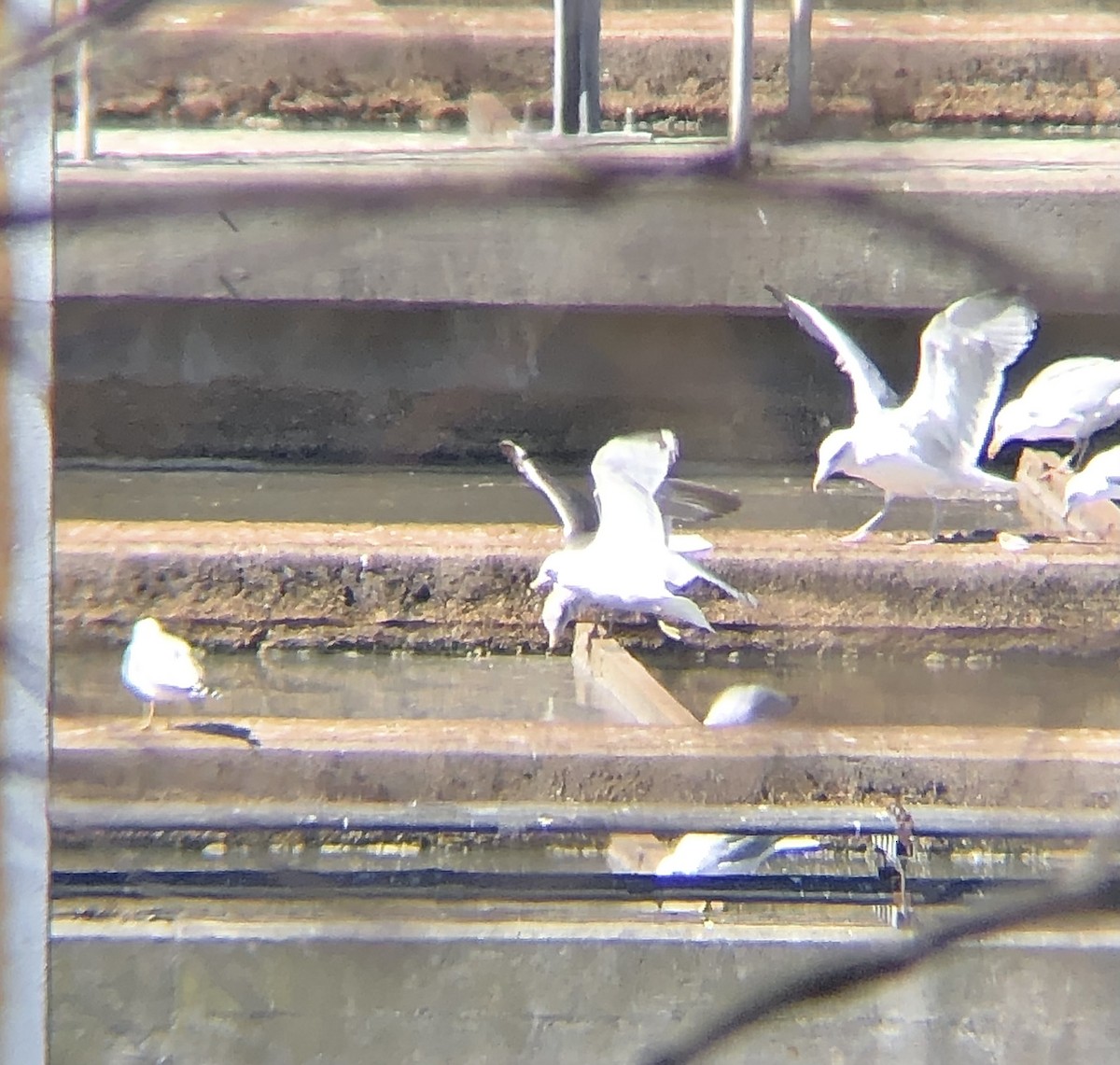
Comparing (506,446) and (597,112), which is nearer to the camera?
A: (506,446)

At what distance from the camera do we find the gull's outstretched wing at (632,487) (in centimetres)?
176

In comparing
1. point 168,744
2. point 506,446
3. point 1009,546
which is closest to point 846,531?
point 1009,546

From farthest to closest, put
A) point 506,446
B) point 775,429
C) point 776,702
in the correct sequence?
point 775,429 → point 506,446 → point 776,702

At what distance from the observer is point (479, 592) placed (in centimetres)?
190

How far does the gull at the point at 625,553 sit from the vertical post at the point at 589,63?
1.79ft

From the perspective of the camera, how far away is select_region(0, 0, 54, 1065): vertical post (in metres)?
0.44

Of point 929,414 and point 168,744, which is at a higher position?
point 929,414

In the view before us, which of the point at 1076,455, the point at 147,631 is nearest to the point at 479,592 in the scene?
the point at 147,631

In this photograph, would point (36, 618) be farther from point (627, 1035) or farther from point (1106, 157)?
point (1106, 157)

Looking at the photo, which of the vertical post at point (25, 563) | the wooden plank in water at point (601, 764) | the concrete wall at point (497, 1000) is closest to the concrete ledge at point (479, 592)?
the wooden plank in water at point (601, 764)

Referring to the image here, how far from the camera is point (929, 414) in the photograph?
76.5 inches

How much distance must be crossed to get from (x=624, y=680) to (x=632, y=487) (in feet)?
0.63

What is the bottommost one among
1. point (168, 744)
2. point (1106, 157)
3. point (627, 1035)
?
point (627, 1035)

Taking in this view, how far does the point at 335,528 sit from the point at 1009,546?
2.35 feet
